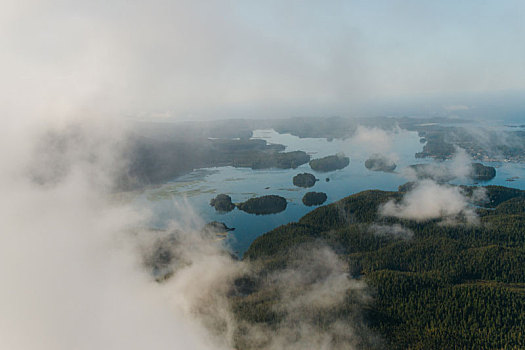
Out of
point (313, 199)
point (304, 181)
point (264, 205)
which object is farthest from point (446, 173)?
point (264, 205)

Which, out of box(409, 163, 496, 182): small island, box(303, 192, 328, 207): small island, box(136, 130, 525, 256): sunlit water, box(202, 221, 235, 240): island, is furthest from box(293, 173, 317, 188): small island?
box(202, 221, 235, 240): island

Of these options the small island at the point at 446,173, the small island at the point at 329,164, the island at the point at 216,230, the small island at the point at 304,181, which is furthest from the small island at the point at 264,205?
the small island at the point at 446,173

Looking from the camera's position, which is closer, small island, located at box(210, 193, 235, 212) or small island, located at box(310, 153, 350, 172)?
small island, located at box(210, 193, 235, 212)

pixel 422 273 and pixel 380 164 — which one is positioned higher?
pixel 380 164

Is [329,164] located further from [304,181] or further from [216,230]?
[216,230]

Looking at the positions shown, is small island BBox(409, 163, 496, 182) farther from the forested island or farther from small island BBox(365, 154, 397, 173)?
the forested island
